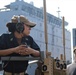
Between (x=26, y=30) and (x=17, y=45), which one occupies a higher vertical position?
(x=26, y=30)

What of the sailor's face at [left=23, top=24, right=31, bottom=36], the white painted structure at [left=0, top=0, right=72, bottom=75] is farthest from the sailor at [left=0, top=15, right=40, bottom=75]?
the white painted structure at [left=0, top=0, right=72, bottom=75]

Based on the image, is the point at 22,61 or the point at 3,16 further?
the point at 3,16

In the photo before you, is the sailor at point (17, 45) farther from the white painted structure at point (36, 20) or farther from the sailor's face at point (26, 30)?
the white painted structure at point (36, 20)

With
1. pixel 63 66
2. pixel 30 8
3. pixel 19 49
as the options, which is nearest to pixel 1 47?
pixel 19 49

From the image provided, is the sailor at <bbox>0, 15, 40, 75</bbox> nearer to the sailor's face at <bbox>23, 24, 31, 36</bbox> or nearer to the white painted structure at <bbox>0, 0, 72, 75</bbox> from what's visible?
the sailor's face at <bbox>23, 24, 31, 36</bbox>

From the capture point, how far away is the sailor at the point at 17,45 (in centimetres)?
220

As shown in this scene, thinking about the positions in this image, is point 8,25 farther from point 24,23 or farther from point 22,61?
point 22,61

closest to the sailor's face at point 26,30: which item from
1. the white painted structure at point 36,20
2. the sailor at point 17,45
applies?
the sailor at point 17,45

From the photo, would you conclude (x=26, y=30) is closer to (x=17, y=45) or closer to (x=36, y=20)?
Result: (x=17, y=45)

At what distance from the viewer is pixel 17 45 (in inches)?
89.0

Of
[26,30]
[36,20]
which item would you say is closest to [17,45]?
[26,30]

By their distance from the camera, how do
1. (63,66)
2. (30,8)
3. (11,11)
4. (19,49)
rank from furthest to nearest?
(30,8) < (11,11) < (63,66) < (19,49)

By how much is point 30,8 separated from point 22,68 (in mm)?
28417

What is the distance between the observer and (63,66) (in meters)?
2.43
